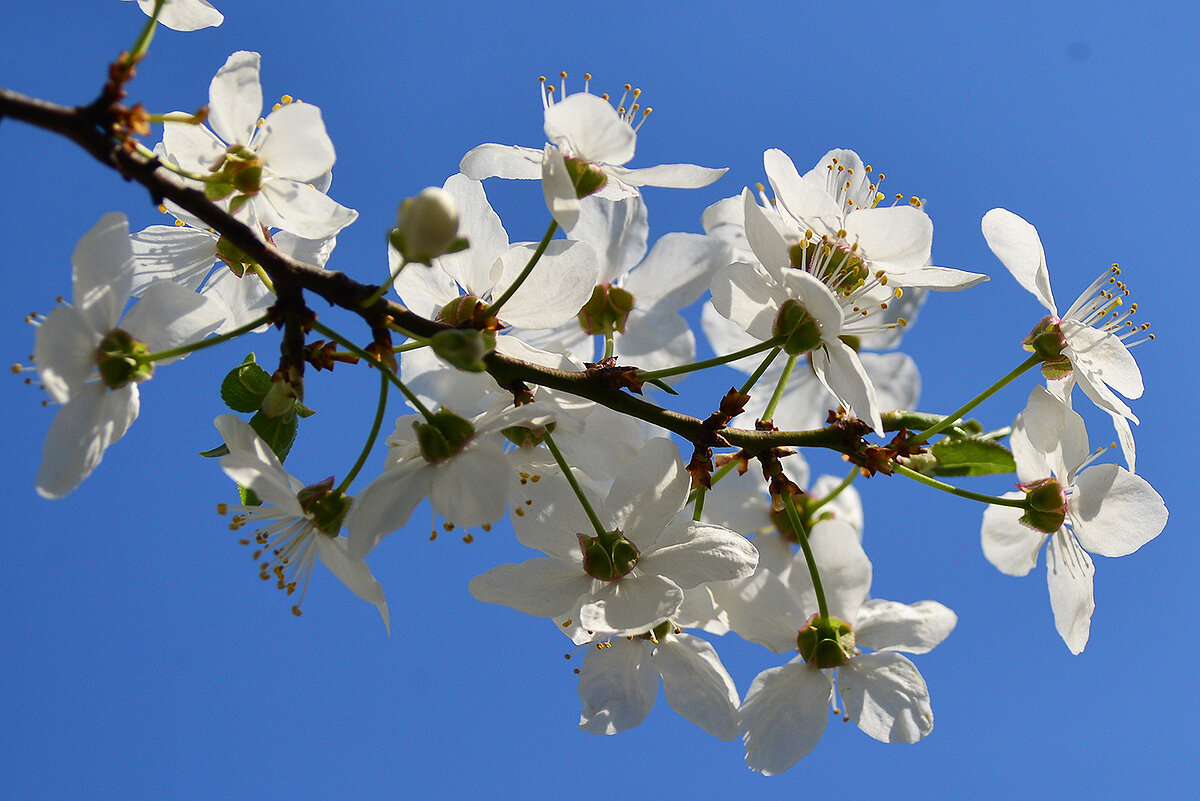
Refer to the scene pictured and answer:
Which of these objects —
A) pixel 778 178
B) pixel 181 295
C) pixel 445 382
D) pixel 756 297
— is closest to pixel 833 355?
pixel 756 297

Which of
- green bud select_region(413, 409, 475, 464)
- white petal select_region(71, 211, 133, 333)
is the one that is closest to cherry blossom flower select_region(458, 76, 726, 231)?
green bud select_region(413, 409, 475, 464)

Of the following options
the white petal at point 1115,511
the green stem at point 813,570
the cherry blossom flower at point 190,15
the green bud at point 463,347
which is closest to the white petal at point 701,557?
the green stem at point 813,570

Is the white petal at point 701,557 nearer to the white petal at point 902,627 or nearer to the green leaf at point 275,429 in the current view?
the white petal at point 902,627

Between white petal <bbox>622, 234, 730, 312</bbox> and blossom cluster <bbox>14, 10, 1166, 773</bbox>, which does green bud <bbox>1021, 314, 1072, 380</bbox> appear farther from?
white petal <bbox>622, 234, 730, 312</bbox>

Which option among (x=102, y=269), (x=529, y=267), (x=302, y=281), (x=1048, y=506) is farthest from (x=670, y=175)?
(x=1048, y=506)

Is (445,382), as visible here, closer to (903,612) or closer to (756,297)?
(756,297)
